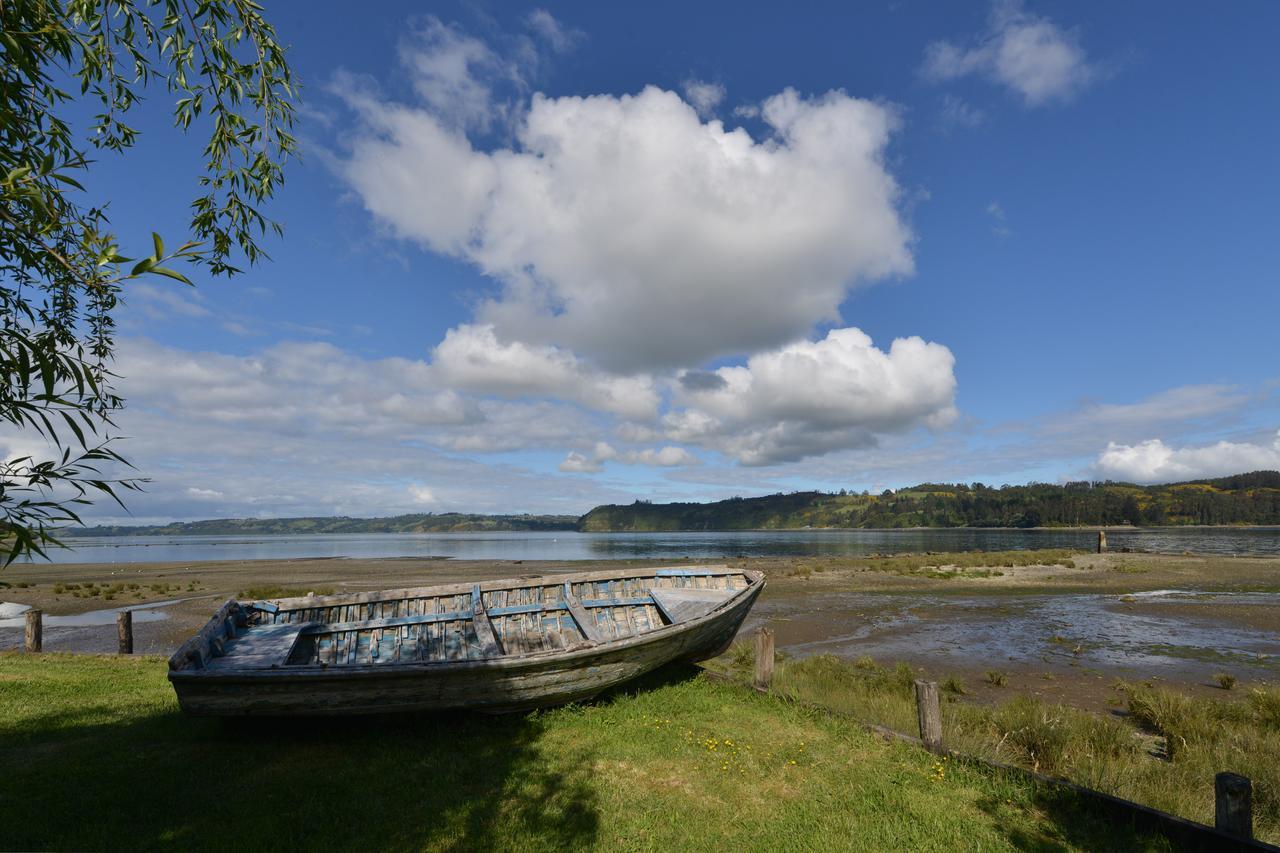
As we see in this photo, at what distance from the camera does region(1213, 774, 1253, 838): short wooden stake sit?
5203 mm

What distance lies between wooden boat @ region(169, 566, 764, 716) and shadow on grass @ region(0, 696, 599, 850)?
25.1 inches

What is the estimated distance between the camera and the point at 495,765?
7.41 metres

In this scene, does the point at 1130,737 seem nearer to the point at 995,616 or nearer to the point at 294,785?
the point at 294,785

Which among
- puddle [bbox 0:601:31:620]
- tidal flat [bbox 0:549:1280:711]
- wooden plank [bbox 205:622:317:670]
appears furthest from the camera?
puddle [bbox 0:601:31:620]

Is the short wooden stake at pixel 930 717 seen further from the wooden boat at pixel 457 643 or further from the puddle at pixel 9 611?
the puddle at pixel 9 611

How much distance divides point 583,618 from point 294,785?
570cm

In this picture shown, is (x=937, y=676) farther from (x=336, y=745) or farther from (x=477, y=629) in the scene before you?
(x=336, y=745)

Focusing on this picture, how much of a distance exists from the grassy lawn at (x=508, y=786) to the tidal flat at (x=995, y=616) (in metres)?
2.79

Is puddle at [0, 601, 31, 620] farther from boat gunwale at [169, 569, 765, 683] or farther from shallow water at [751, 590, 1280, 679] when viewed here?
shallow water at [751, 590, 1280, 679]

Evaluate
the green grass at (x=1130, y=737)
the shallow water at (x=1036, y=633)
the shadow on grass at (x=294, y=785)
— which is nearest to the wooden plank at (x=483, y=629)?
the shadow on grass at (x=294, y=785)

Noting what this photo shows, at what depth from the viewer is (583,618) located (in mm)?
11664

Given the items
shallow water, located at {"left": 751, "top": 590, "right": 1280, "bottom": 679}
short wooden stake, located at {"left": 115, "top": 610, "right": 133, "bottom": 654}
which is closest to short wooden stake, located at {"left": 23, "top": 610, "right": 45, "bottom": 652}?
short wooden stake, located at {"left": 115, "top": 610, "right": 133, "bottom": 654}

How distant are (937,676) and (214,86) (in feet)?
58.2

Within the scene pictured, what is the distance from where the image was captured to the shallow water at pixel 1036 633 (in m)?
17.0
